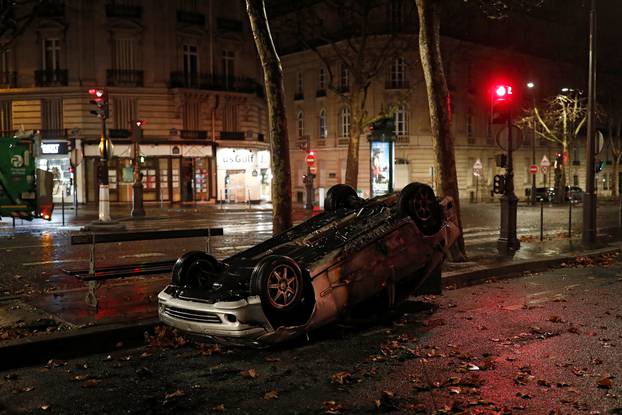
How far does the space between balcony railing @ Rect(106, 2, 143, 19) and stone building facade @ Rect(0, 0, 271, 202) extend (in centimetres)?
6

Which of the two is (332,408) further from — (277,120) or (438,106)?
(438,106)

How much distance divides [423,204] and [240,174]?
1491 inches

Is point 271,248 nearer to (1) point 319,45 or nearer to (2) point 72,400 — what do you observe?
(2) point 72,400

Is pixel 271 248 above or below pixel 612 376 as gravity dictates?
above

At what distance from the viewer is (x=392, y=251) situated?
286 inches

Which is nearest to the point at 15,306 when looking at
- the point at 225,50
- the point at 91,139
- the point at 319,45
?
the point at 91,139

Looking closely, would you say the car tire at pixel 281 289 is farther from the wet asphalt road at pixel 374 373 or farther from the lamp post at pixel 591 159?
the lamp post at pixel 591 159

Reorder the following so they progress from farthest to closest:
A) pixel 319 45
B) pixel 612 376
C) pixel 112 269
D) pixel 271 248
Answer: pixel 319 45
pixel 112 269
pixel 271 248
pixel 612 376

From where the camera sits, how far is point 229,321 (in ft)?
19.6

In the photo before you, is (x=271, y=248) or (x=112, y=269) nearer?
(x=271, y=248)

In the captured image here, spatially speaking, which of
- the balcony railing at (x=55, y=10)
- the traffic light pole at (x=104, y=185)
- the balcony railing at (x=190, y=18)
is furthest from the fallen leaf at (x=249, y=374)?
the balcony railing at (x=190, y=18)

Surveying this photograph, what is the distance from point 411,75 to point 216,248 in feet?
123

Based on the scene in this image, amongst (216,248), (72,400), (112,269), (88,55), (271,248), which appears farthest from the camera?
(88,55)

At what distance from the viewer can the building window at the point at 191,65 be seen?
142 feet
